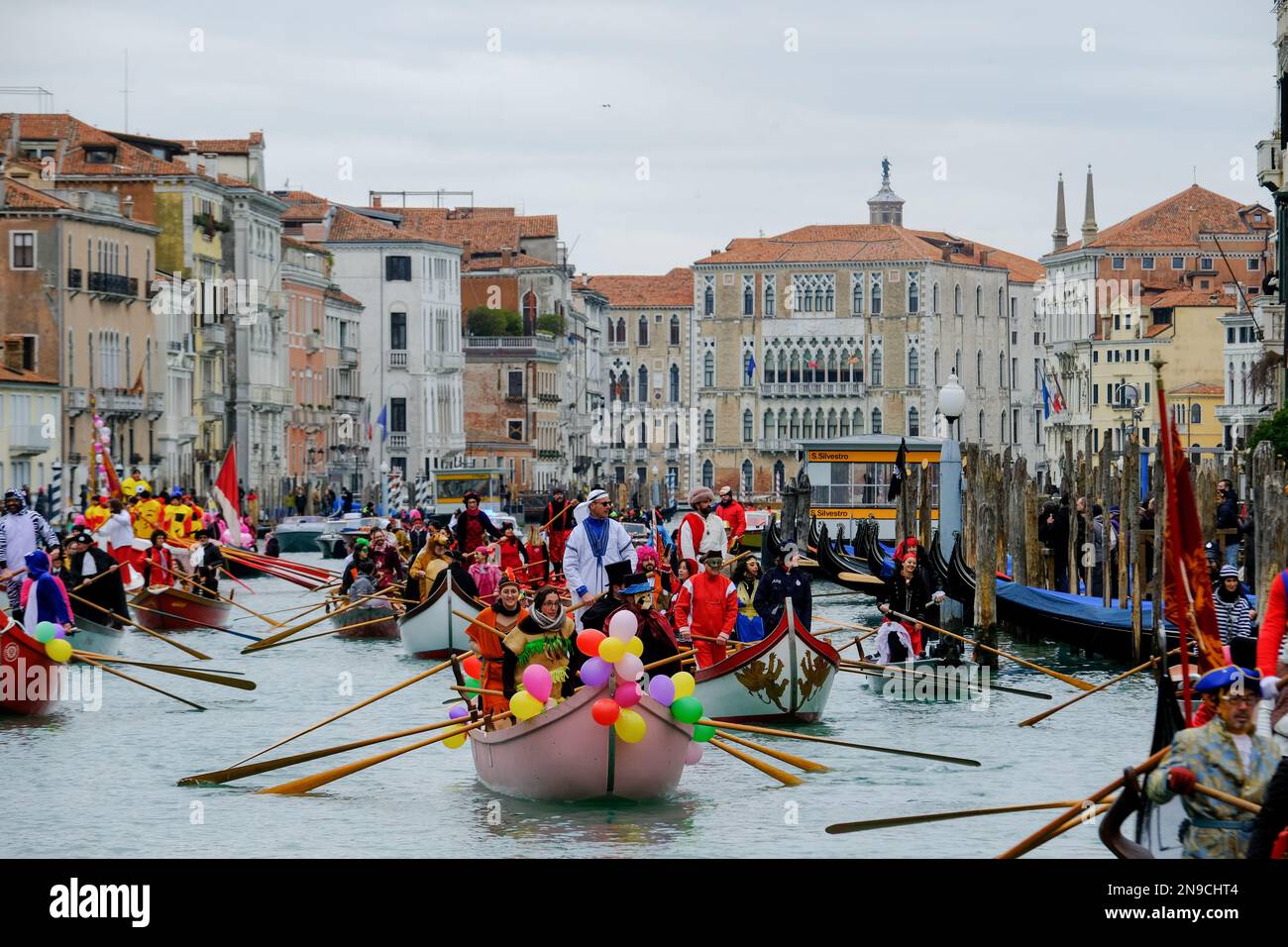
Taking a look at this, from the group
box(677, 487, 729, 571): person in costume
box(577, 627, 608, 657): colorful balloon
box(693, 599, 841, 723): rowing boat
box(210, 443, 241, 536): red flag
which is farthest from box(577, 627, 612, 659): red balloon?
box(210, 443, 241, 536): red flag

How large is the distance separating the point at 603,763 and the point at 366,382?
228 ft

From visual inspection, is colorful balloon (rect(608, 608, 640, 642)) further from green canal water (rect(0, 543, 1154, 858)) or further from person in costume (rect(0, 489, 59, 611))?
person in costume (rect(0, 489, 59, 611))

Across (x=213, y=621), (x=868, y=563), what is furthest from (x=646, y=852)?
(x=868, y=563)

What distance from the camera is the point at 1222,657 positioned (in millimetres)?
10867

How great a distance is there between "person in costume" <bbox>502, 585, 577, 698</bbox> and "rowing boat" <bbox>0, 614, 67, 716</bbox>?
5199 mm

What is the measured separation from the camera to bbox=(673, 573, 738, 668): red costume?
671 inches

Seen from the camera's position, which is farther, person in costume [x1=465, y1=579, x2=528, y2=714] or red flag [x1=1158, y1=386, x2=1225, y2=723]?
person in costume [x1=465, y1=579, x2=528, y2=714]

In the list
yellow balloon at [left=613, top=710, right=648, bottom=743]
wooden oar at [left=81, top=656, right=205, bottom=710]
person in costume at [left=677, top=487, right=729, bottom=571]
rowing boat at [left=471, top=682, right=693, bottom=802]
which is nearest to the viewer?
yellow balloon at [left=613, top=710, right=648, bottom=743]

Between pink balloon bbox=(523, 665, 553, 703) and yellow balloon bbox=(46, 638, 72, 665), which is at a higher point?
pink balloon bbox=(523, 665, 553, 703)

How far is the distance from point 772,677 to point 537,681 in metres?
3.83

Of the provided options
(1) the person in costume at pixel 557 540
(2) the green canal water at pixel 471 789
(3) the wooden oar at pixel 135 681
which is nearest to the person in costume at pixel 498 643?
(2) the green canal water at pixel 471 789

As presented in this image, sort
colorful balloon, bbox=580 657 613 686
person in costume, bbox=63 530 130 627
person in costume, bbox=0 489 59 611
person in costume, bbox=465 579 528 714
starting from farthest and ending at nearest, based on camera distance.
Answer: person in costume, bbox=0 489 59 611, person in costume, bbox=63 530 130 627, person in costume, bbox=465 579 528 714, colorful balloon, bbox=580 657 613 686

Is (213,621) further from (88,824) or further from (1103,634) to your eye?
(88,824)

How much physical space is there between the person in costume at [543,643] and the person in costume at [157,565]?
44.9 ft
